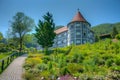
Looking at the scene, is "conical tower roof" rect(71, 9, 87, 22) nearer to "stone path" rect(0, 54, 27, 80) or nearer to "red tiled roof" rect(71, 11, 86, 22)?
"red tiled roof" rect(71, 11, 86, 22)

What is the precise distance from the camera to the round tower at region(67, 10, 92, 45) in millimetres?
68438

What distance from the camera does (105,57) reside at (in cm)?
1983

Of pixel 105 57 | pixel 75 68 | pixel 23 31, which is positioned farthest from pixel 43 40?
pixel 75 68

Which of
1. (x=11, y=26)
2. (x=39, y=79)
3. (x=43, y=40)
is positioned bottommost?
(x=39, y=79)

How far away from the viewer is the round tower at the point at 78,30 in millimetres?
68438

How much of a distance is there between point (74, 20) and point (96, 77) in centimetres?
5705

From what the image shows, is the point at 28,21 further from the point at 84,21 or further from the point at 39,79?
the point at 39,79

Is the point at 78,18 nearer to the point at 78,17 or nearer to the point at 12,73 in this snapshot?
the point at 78,17

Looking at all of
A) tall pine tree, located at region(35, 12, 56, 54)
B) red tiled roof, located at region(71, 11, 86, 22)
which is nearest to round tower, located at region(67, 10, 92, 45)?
red tiled roof, located at region(71, 11, 86, 22)

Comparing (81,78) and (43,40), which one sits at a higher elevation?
(43,40)

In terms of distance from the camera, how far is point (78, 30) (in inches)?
2704

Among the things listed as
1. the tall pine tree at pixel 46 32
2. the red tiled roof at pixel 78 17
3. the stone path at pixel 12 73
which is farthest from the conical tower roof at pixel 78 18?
the stone path at pixel 12 73

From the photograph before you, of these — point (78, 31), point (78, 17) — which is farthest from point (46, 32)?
point (78, 17)

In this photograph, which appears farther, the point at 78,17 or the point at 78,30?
the point at 78,17
